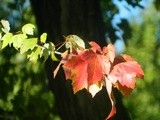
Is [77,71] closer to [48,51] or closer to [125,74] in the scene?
[125,74]

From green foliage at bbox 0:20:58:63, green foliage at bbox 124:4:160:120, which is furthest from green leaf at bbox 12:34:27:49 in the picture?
green foliage at bbox 124:4:160:120

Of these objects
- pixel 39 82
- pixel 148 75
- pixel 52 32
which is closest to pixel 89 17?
pixel 52 32

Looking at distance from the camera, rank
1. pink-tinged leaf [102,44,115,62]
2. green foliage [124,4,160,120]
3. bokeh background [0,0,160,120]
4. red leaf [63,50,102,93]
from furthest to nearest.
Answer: green foliage [124,4,160,120] → bokeh background [0,0,160,120] → pink-tinged leaf [102,44,115,62] → red leaf [63,50,102,93]

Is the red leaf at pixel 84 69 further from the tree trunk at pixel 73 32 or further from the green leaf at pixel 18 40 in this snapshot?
the tree trunk at pixel 73 32

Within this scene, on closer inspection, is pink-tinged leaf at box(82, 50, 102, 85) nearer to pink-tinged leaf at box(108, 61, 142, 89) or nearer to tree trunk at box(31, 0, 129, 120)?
pink-tinged leaf at box(108, 61, 142, 89)

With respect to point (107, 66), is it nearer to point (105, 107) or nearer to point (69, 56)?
point (69, 56)

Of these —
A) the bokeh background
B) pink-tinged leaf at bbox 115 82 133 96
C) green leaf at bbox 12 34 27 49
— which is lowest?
pink-tinged leaf at bbox 115 82 133 96

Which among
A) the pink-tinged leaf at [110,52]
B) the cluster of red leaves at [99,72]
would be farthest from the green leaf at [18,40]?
the pink-tinged leaf at [110,52]
